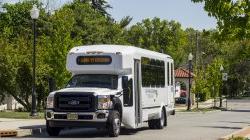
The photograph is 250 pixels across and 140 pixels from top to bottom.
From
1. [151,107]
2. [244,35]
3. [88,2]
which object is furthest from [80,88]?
[88,2]

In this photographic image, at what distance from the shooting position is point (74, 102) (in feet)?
69.3

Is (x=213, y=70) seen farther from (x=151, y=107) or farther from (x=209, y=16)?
(x=209, y=16)

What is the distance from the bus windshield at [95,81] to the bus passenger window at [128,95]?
0.51 metres

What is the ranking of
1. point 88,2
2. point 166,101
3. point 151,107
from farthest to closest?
point 88,2 → point 166,101 → point 151,107

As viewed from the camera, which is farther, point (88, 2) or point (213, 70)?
point (88, 2)

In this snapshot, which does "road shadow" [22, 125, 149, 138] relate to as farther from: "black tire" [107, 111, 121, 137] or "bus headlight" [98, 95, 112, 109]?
"bus headlight" [98, 95, 112, 109]

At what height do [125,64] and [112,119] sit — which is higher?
[125,64]

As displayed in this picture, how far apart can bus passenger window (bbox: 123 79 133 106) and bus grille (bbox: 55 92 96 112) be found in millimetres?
1777

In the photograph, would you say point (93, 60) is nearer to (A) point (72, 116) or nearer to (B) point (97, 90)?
(B) point (97, 90)

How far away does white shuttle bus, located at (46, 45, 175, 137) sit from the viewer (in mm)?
21047

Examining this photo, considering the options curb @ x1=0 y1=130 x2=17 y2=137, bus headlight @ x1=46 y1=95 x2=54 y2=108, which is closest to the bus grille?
bus headlight @ x1=46 y1=95 x2=54 y2=108

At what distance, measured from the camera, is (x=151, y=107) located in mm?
25312

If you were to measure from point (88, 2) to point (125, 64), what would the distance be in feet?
180

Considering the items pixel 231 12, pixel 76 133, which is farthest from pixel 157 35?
pixel 231 12
